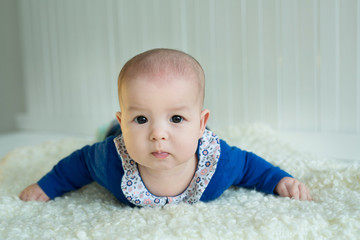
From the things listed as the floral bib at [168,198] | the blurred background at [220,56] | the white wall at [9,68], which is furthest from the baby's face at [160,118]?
the white wall at [9,68]

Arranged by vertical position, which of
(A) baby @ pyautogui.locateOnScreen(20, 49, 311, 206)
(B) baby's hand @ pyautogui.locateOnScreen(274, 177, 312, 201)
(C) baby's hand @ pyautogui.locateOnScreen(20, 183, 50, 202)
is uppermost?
(A) baby @ pyautogui.locateOnScreen(20, 49, 311, 206)

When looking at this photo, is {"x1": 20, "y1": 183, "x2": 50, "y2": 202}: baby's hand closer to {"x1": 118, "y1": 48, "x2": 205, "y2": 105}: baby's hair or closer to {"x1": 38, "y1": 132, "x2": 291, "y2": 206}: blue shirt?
{"x1": 38, "y1": 132, "x2": 291, "y2": 206}: blue shirt

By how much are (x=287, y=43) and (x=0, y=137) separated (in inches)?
64.8

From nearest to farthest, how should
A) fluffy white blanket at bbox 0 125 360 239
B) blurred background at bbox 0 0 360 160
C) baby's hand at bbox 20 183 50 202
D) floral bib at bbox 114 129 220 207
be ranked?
fluffy white blanket at bbox 0 125 360 239, floral bib at bbox 114 129 220 207, baby's hand at bbox 20 183 50 202, blurred background at bbox 0 0 360 160

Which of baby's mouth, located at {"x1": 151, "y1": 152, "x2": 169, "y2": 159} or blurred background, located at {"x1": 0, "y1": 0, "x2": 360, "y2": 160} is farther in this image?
blurred background, located at {"x1": 0, "y1": 0, "x2": 360, "y2": 160}

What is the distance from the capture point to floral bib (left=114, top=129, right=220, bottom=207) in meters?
0.95

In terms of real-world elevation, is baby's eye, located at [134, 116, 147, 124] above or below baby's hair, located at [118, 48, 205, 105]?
below

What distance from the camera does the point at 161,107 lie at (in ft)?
2.69

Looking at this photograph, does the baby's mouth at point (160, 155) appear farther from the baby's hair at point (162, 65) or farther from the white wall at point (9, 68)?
the white wall at point (9, 68)

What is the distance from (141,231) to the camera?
786 millimetres

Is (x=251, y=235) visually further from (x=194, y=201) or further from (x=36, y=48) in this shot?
(x=36, y=48)

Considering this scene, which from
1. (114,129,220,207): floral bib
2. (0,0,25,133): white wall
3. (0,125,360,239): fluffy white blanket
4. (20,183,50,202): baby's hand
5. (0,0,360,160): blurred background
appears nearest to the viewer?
(0,125,360,239): fluffy white blanket

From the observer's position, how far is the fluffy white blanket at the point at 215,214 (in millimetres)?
772

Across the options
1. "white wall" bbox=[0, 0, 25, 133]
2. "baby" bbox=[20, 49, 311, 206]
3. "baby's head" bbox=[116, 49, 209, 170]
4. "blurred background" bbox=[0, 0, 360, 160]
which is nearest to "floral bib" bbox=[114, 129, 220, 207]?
"baby" bbox=[20, 49, 311, 206]
